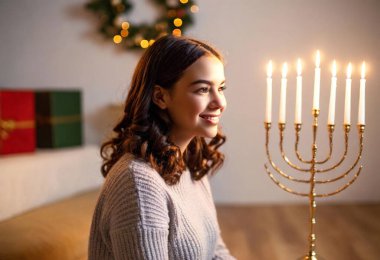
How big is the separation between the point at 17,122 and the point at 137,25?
134 centimetres

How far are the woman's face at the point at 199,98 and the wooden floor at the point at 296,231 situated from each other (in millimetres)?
1374

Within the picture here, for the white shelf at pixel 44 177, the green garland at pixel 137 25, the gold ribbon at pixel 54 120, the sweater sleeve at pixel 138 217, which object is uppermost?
the green garland at pixel 137 25

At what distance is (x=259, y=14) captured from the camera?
3420mm

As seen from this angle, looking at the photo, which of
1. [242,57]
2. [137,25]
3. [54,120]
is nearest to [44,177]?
[54,120]

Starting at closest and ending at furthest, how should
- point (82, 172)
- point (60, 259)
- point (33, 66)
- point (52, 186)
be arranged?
point (60, 259)
point (52, 186)
point (82, 172)
point (33, 66)

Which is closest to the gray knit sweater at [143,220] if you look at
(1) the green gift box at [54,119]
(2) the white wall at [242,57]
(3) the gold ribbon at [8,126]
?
(3) the gold ribbon at [8,126]

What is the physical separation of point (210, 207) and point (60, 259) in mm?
720

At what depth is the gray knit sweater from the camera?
1.01 meters

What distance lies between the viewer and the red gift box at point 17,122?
2.50m

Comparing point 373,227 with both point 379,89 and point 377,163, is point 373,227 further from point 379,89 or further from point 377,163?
point 379,89

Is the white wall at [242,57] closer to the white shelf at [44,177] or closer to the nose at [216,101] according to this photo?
the white shelf at [44,177]

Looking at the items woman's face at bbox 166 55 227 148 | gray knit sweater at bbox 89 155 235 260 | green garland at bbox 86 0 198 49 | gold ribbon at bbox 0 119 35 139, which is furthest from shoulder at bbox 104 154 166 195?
green garland at bbox 86 0 198 49

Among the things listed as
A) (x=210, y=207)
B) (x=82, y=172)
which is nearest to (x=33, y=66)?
(x=82, y=172)

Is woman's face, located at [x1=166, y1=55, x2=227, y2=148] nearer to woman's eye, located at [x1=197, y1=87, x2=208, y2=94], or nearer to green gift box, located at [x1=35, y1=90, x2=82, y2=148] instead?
woman's eye, located at [x1=197, y1=87, x2=208, y2=94]
